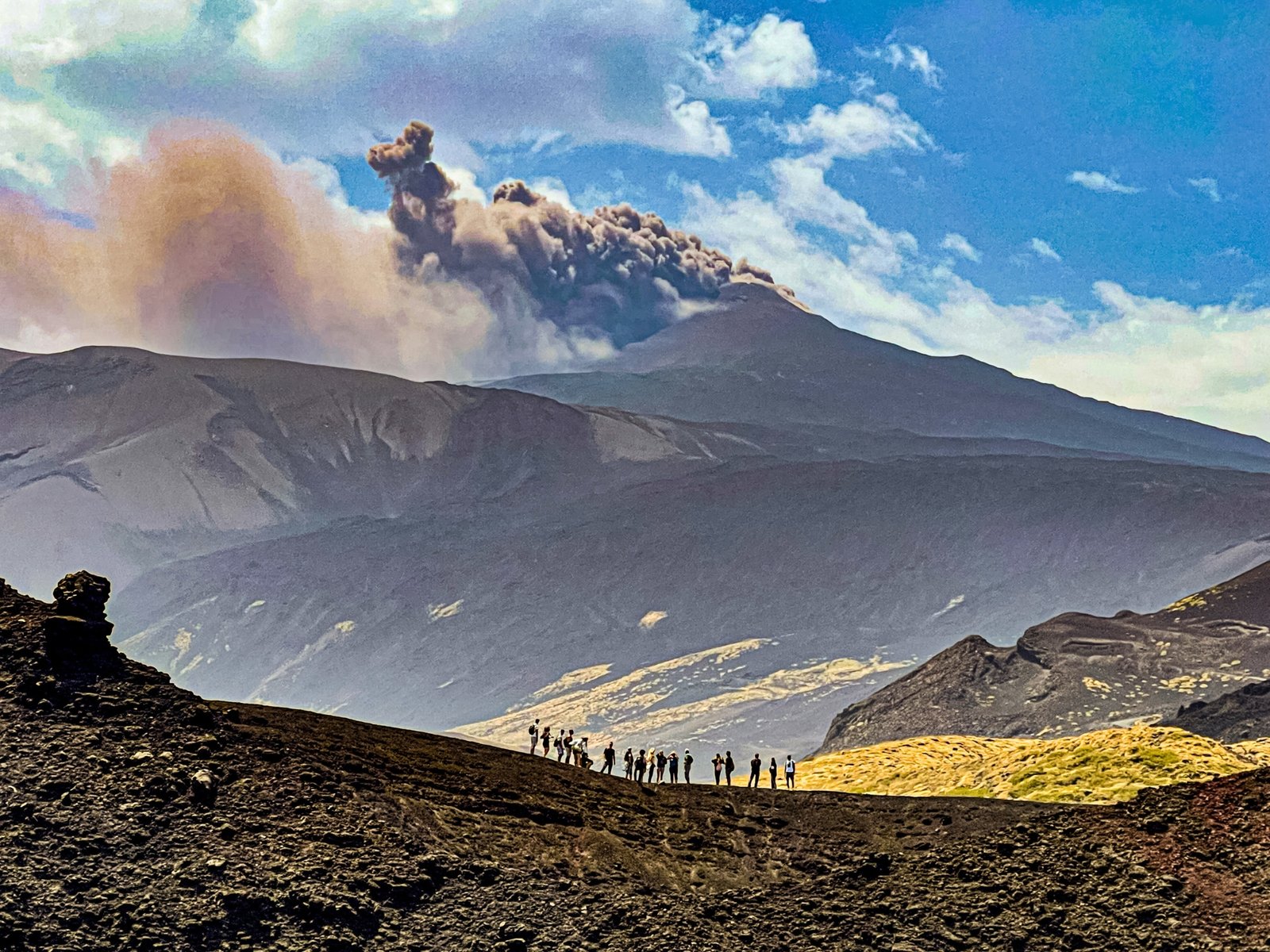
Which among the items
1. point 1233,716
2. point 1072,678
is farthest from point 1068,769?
point 1072,678

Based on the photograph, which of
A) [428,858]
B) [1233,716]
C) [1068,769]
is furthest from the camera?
[1233,716]

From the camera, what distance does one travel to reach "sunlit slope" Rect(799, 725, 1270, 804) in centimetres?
3603

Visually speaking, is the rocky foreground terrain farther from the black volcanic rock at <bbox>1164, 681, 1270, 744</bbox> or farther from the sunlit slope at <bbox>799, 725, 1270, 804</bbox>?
the black volcanic rock at <bbox>1164, 681, 1270, 744</bbox>

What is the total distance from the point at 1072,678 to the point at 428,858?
259 feet

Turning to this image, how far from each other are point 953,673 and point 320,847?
84.1m

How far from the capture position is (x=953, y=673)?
10269 centimetres

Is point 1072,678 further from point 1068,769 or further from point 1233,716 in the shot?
point 1068,769

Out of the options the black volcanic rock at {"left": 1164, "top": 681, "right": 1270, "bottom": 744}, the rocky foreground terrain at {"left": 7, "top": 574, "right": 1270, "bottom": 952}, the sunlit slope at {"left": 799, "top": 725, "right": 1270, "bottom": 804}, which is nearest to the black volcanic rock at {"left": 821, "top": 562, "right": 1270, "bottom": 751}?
the black volcanic rock at {"left": 1164, "top": 681, "right": 1270, "bottom": 744}

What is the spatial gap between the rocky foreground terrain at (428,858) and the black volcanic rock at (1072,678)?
62.0 metres

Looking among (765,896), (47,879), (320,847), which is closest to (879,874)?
(765,896)

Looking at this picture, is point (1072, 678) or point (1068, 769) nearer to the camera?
point (1068, 769)

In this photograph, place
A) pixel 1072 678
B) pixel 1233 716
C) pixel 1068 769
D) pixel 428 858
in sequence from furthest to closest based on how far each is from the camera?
pixel 1072 678 → pixel 1233 716 → pixel 1068 769 → pixel 428 858

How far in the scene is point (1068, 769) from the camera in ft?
123

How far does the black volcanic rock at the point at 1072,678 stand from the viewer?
91125 millimetres
